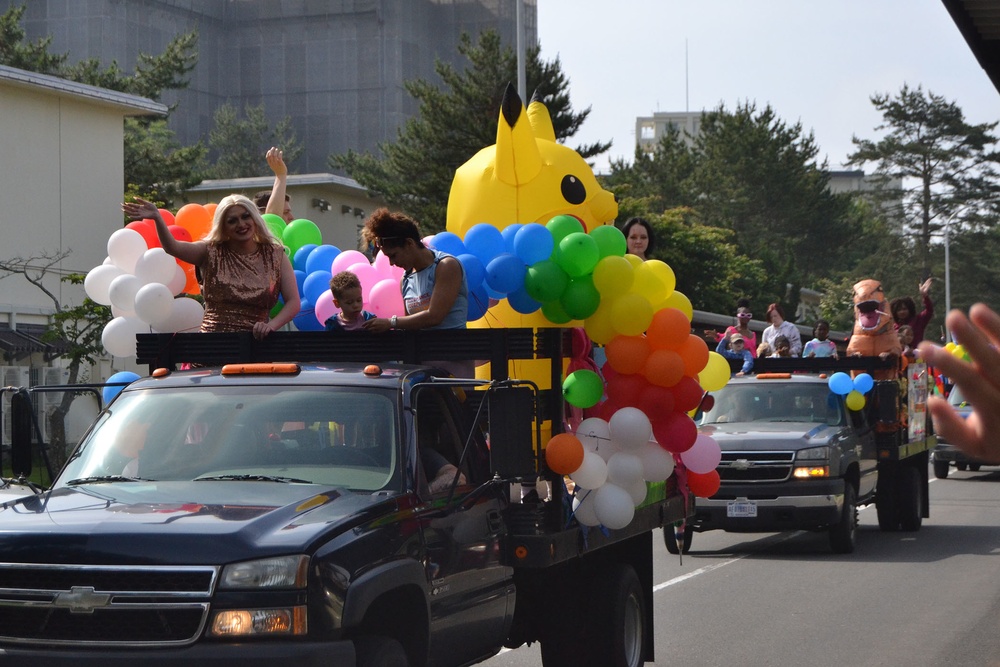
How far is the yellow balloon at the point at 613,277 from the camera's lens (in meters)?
7.76

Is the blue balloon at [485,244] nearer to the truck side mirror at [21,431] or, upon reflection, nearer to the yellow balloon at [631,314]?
the yellow balloon at [631,314]

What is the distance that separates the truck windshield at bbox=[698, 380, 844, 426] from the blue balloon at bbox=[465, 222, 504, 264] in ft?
25.6

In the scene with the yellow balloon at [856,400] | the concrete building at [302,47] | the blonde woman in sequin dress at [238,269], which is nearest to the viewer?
the blonde woman in sequin dress at [238,269]

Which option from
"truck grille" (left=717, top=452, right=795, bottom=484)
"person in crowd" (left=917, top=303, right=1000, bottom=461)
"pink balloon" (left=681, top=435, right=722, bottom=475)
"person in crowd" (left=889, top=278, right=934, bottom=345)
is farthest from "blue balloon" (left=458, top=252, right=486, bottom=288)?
"person in crowd" (left=889, top=278, right=934, bottom=345)

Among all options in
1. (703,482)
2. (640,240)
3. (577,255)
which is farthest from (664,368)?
(640,240)

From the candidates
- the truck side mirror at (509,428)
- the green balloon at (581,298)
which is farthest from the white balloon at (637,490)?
the truck side mirror at (509,428)

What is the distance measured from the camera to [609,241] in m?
8.19

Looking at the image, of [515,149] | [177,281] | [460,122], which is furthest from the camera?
[460,122]

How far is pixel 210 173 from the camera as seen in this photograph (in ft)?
265

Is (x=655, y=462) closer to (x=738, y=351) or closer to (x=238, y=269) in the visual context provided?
(x=238, y=269)

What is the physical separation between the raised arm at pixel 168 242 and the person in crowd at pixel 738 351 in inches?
352

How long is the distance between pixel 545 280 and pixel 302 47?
8250cm

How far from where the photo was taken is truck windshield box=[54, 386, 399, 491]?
607 cm

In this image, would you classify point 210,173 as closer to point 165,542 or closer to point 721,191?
point 721,191
